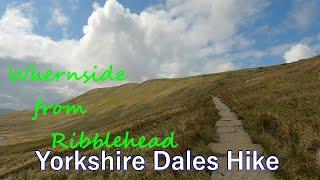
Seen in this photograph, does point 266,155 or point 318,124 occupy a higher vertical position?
point 318,124

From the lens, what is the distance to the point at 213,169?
1379cm

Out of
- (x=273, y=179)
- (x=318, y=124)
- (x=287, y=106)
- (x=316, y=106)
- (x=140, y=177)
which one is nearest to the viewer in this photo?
(x=273, y=179)

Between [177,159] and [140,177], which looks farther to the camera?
[177,159]

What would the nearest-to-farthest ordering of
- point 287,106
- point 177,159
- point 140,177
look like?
point 140,177 < point 177,159 < point 287,106

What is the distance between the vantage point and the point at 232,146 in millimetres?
17391

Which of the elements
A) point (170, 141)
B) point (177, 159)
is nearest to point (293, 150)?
point (177, 159)

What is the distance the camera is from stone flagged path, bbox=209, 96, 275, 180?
13.2 meters

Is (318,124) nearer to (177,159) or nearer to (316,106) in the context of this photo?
(316,106)

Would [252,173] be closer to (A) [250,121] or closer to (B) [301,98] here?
(A) [250,121]

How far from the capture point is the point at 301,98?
94.1 ft

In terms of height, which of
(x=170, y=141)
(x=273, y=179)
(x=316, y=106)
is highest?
(x=316, y=106)

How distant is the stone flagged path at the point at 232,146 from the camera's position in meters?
13.2

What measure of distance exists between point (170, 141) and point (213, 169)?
4693 millimetres

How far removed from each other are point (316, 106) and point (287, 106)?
7.67 feet
